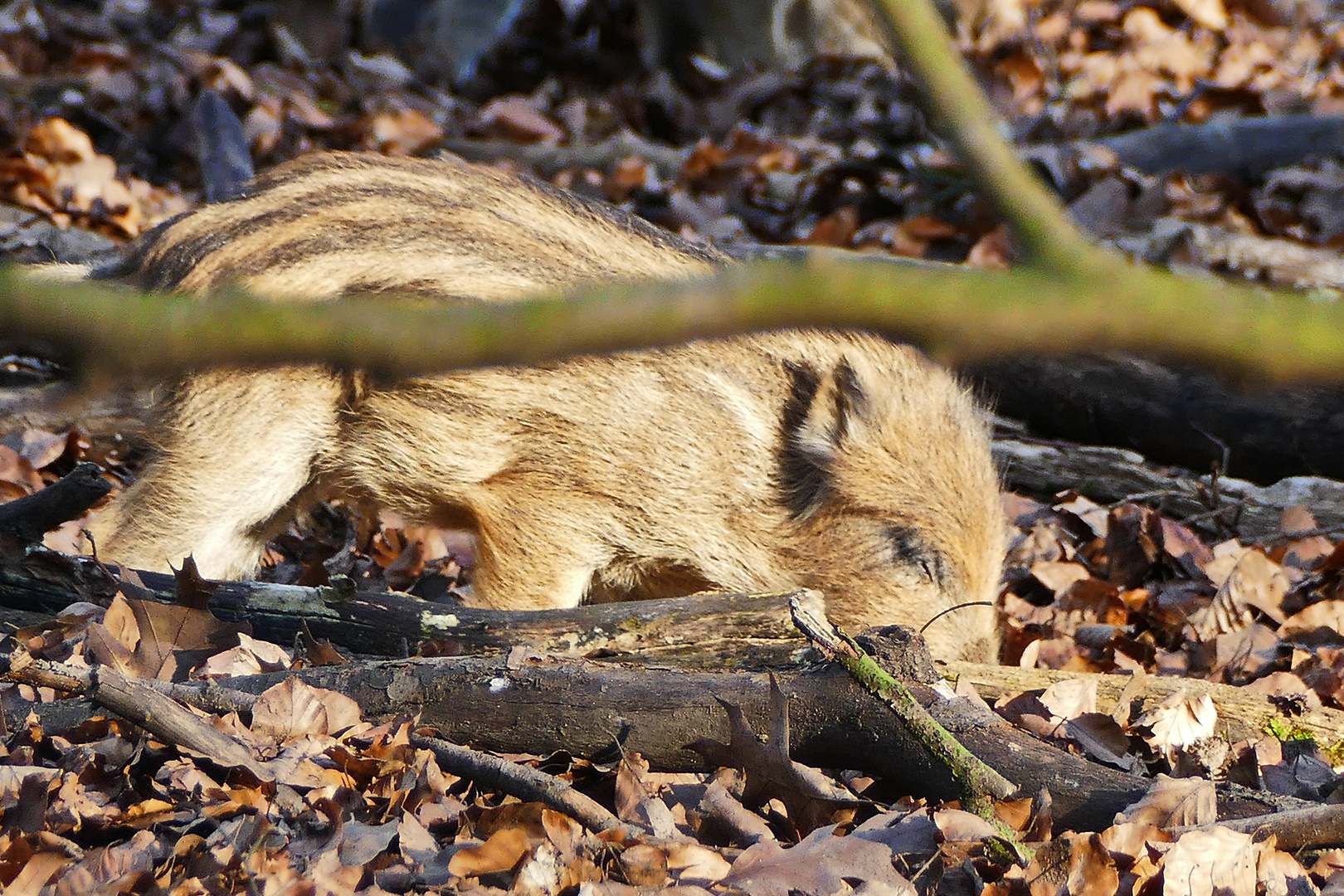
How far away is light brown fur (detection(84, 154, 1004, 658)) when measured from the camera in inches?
176

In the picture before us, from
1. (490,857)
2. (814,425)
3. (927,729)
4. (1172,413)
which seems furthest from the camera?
(1172,413)

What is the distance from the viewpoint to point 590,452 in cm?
468

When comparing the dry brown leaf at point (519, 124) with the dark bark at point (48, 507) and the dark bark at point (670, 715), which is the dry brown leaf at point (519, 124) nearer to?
the dark bark at point (48, 507)

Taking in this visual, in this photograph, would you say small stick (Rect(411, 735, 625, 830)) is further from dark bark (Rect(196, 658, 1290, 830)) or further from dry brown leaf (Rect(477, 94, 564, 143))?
dry brown leaf (Rect(477, 94, 564, 143))

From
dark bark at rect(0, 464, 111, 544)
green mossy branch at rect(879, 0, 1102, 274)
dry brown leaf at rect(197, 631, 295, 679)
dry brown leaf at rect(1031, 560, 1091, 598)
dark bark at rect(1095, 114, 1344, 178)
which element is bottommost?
dry brown leaf at rect(1031, 560, 1091, 598)

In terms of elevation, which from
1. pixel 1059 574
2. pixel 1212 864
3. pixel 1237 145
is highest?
pixel 1237 145

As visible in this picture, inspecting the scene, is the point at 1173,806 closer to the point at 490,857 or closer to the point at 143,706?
the point at 490,857

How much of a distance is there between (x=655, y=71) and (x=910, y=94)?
314 cm

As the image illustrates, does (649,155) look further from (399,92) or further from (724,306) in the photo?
(724,306)

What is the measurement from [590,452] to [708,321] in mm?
3903

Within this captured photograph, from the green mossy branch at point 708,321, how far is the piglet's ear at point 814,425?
401 centimetres

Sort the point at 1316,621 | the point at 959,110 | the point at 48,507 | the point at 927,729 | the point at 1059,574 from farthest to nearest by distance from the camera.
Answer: the point at 1059,574, the point at 1316,621, the point at 48,507, the point at 927,729, the point at 959,110

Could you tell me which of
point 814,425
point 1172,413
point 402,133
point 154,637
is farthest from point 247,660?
point 402,133

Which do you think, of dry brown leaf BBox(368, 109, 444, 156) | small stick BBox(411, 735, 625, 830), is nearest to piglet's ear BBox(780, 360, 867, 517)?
small stick BBox(411, 735, 625, 830)
